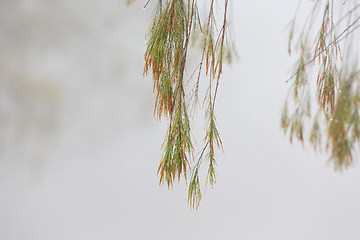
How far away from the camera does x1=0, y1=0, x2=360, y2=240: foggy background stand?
5.60 feet

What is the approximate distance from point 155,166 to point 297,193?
560 millimetres

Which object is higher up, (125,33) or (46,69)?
(125,33)

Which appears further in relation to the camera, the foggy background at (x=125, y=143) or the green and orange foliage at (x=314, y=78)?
the foggy background at (x=125, y=143)

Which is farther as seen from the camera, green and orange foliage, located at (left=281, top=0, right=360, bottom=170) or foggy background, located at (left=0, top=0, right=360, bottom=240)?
foggy background, located at (left=0, top=0, right=360, bottom=240)

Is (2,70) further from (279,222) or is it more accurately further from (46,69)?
(279,222)

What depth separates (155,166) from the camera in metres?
1.75

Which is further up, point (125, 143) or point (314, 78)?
point (314, 78)

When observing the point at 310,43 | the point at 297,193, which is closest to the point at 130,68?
the point at 310,43

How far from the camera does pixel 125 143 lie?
174 centimetres

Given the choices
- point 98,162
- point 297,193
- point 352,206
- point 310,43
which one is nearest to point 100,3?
point 98,162

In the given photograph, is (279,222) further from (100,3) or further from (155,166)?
(100,3)

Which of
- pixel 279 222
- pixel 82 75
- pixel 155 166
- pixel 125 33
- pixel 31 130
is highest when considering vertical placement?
pixel 125 33

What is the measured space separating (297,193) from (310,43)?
574mm

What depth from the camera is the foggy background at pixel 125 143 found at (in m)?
1.71
